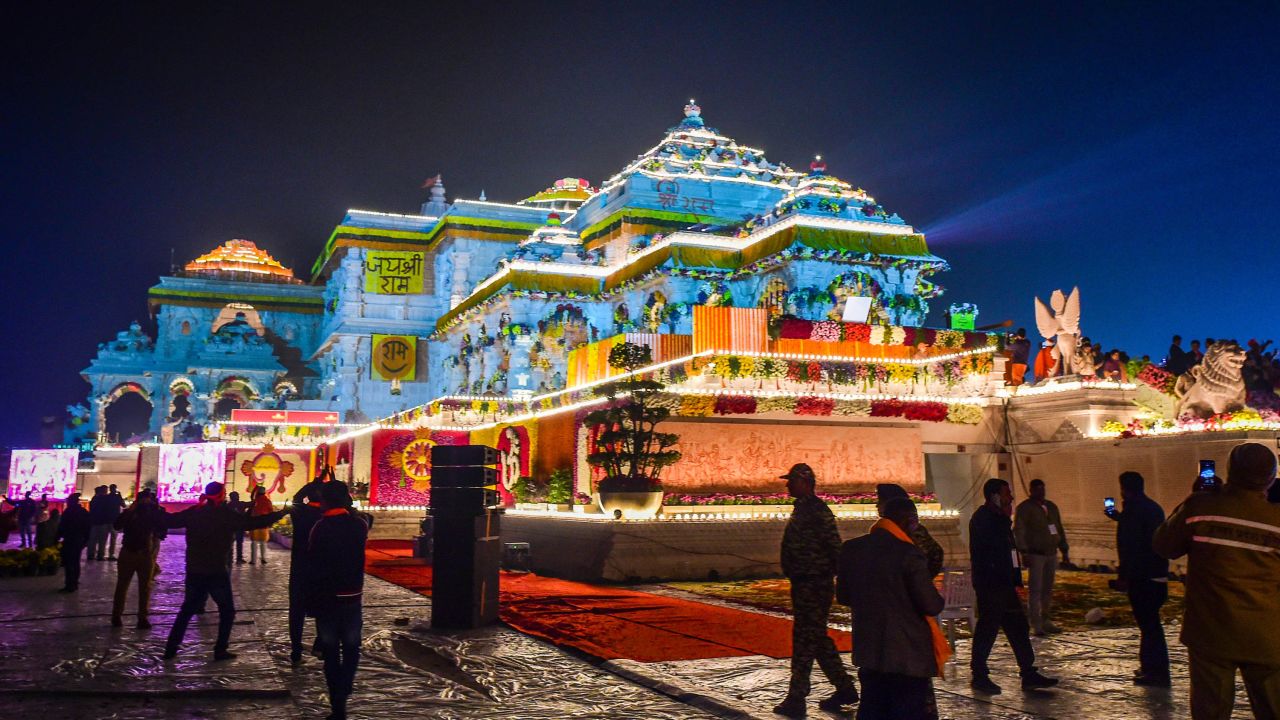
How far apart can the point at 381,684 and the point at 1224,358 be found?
14.3 meters

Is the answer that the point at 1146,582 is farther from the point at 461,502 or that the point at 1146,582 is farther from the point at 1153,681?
the point at 461,502

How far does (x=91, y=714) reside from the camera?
6.82 metres

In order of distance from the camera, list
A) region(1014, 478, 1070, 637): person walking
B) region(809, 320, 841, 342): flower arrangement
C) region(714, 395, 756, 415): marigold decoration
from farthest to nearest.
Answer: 1. region(809, 320, 841, 342): flower arrangement
2. region(714, 395, 756, 415): marigold decoration
3. region(1014, 478, 1070, 637): person walking

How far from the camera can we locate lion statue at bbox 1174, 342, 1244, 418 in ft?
53.9

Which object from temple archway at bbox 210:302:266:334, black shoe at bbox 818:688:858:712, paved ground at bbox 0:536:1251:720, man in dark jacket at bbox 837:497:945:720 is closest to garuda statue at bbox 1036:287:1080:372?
paved ground at bbox 0:536:1251:720

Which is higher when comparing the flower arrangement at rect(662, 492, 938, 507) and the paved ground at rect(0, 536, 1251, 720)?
the flower arrangement at rect(662, 492, 938, 507)

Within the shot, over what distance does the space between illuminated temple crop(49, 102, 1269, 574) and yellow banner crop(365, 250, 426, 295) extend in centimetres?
11

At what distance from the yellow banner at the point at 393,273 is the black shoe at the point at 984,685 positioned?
50.2m

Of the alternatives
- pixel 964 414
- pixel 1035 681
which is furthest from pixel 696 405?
pixel 1035 681

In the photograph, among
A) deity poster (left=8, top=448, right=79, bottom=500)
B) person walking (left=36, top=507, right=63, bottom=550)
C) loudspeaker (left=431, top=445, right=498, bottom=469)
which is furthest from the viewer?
deity poster (left=8, top=448, right=79, bottom=500)

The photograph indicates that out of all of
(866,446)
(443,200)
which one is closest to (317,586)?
(866,446)

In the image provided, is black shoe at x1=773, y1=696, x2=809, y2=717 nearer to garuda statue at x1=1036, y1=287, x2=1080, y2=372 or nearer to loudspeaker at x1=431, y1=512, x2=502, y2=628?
loudspeaker at x1=431, y1=512, x2=502, y2=628

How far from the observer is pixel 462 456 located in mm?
11469

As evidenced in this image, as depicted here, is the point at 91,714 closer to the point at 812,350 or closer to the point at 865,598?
the point at 865,598
